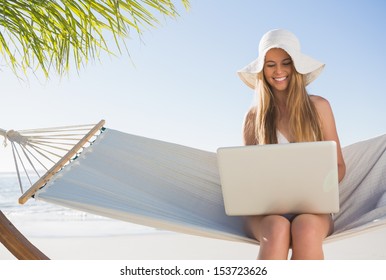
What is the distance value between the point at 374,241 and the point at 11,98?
1097 cm

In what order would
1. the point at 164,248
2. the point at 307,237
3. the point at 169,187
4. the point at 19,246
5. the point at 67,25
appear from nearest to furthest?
the point at 307,237
the point at 19,246
the point at 169,187
the point at 67,25
the point at 164,248

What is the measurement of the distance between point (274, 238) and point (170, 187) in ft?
2.20

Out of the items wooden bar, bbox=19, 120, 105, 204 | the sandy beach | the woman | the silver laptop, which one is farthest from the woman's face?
the sandy beach

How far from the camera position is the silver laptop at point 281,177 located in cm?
161

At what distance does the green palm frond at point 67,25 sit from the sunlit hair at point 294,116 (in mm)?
932

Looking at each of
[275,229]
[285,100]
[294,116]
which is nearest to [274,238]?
[275,229]

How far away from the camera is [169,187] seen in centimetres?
220

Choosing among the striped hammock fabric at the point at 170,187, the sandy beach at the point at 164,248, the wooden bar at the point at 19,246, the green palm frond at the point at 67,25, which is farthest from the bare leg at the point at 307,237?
the sandy beach at the point at 164,248

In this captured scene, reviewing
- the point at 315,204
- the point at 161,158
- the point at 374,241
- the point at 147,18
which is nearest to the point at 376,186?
the point at 315,204

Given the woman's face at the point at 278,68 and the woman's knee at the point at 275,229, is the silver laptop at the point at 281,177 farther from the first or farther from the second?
the woman's face at the point at 278,68

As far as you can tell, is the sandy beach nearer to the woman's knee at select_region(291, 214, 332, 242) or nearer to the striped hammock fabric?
the striped hammock fabric

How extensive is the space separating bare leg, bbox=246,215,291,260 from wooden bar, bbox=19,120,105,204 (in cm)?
81

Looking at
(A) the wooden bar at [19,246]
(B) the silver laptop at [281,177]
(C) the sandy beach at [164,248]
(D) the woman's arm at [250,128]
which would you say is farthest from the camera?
(C) the sandy beach at [164,248]

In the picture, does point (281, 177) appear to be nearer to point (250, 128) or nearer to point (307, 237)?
point (307, 237)
